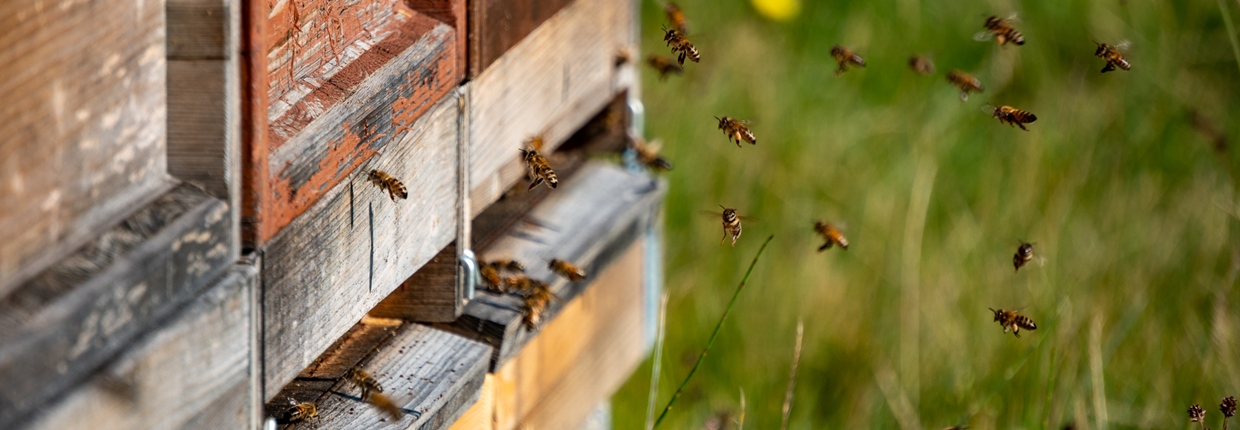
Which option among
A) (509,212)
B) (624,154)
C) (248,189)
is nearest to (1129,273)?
(624,154)

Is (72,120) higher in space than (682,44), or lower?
lower

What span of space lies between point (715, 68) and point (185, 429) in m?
4.20

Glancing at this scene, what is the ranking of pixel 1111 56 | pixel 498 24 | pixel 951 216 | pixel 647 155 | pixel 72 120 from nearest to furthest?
pixel 72 120, pixel 498 24, pixel 1111 56, pixel 647 155, pixel 951 216

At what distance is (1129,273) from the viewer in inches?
160

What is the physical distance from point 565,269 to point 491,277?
0.21 m

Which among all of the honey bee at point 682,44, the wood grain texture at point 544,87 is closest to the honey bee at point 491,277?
the wood grain texture at point 544,87

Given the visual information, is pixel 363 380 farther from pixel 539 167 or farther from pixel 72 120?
pixel 72 120

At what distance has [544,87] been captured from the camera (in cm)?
261

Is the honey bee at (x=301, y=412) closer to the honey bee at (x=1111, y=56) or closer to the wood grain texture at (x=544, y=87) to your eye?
the wood grain texture at (x=544, y=87)

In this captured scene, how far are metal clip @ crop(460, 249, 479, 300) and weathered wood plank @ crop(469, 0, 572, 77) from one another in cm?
36

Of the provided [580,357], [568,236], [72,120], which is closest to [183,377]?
[72,120]

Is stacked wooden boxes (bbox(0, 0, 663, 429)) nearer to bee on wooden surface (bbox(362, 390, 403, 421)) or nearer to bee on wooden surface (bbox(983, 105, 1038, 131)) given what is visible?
bee on wooden surface (bbox(362, 390, 403, 421))

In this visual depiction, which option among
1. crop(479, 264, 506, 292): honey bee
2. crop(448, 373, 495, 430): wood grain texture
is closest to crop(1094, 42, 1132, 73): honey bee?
crop(479, 264, 506, 292): honey bee

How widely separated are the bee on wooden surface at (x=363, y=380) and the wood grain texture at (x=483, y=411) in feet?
1.06
